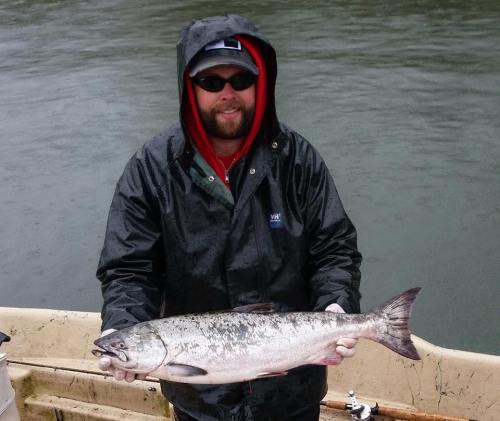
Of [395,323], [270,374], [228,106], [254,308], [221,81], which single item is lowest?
[270,374]

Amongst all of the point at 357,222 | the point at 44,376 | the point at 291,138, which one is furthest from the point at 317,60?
the point at 291,138

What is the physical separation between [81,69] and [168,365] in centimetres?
1457

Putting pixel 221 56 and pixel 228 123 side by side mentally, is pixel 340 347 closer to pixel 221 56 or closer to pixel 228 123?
pixel 228 123

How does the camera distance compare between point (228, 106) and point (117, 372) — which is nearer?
point (117, 372)

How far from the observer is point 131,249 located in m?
Result: 2.99

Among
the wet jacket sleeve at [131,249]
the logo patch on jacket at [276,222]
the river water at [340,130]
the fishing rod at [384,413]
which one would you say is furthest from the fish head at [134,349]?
the river water at [340,130]

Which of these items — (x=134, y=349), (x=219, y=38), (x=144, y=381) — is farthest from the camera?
(x=144, y=381)

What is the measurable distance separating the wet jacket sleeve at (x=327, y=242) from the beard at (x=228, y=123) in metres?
0.33

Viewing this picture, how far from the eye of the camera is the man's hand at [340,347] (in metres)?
3.04

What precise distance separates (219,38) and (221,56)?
3.0 inches

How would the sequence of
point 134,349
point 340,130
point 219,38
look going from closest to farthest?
1. point 134,349
2. point 219,38
3. point 340,130

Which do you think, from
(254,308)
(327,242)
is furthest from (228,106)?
(254,308)

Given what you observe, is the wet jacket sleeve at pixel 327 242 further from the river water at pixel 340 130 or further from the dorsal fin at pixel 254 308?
the river water at pixel 340 130

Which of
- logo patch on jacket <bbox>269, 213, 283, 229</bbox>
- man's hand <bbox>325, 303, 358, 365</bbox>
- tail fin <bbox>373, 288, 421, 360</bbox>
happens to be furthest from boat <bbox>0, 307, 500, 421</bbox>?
logo patch on jacket <bbox>269, 213, 283, 229</bbox>
